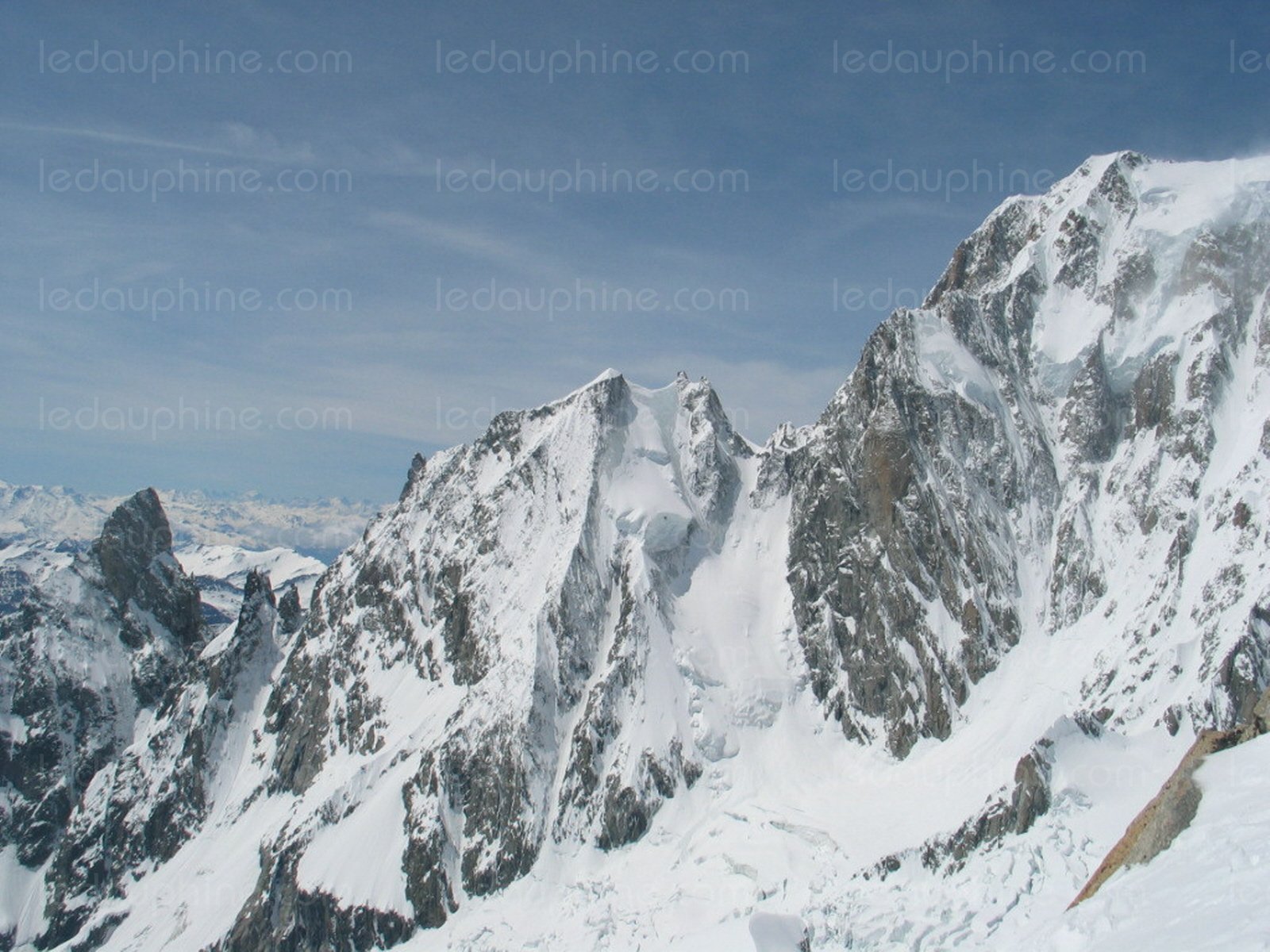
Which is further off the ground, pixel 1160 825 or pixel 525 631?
pixel 525 631

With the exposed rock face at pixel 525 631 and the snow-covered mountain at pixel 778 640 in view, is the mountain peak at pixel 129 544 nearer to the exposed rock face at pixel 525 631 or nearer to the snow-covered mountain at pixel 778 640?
the snow-covered mountain at pixel 778 640

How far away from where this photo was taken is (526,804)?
105 meters

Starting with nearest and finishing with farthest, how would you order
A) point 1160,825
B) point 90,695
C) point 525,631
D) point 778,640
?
point 1160,825 → point 778,640 → point 525,631 → point 90,695

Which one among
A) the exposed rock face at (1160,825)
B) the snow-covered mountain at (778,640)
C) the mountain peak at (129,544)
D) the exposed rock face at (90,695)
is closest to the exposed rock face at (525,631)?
the snow-covered mountain at (778,640)

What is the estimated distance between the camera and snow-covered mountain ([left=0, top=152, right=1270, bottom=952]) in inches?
3236

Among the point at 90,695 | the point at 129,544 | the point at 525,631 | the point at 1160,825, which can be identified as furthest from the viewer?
the point at 129,544

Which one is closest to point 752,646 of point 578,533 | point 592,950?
point 578,533

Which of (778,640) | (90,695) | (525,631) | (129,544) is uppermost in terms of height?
(129,544)

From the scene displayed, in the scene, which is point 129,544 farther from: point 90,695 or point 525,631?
point 525,631

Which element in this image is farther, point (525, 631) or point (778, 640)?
point (525, 631)

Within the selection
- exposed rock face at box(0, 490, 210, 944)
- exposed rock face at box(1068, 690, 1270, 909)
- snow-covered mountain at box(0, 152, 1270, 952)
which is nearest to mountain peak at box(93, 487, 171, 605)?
exposed rock face at box(0, 490, 210, 944)

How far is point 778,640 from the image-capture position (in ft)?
374

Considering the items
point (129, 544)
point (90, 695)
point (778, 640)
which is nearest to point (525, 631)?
point (778, 640)

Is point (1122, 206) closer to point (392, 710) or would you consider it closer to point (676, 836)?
point (676, 836)
